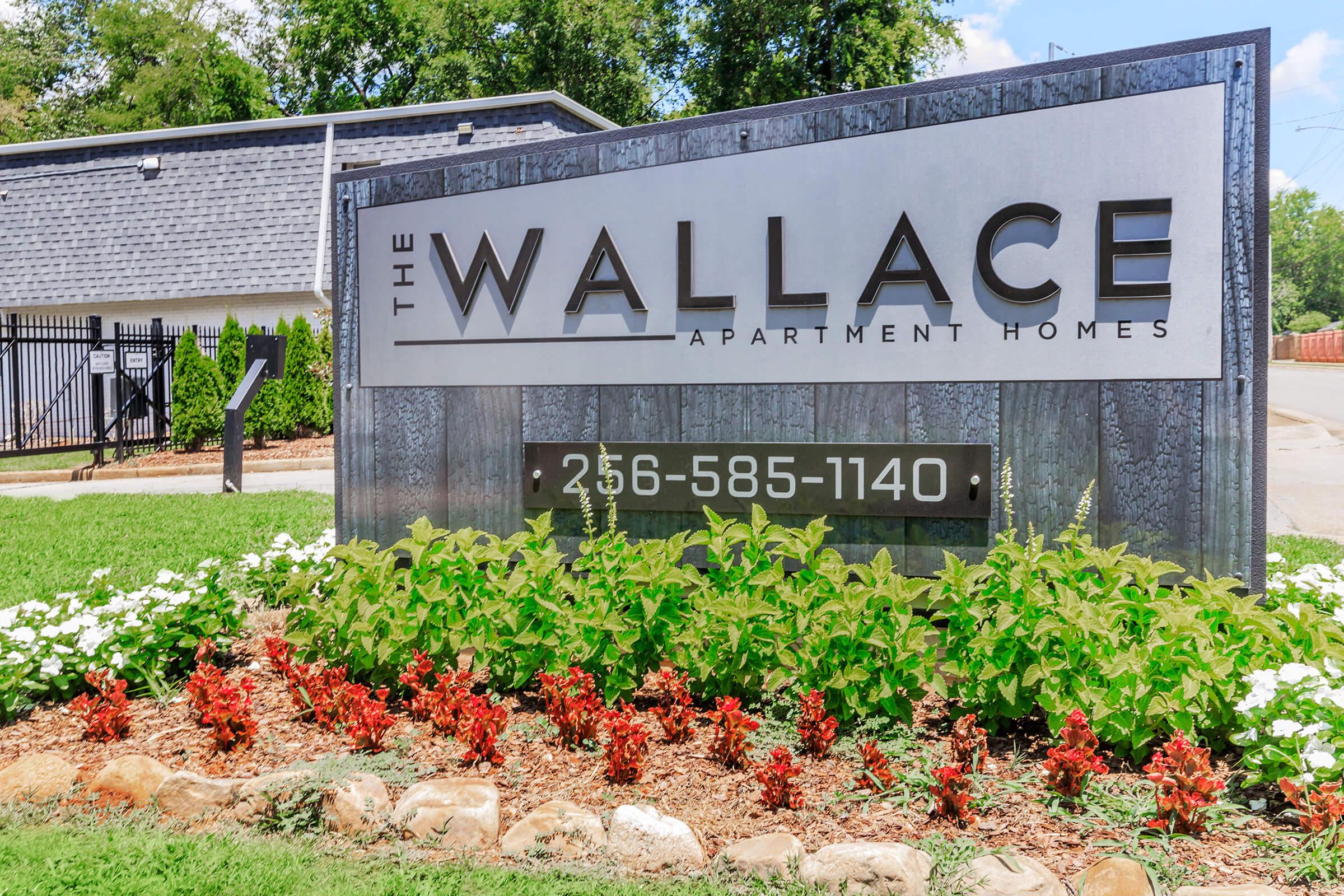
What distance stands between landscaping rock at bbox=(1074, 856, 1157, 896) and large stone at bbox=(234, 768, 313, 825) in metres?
2.20

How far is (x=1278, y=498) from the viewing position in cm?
1017

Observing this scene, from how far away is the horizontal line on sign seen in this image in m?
4.55

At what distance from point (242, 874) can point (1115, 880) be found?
7.30 feet

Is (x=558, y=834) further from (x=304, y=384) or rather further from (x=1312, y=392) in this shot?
(x=1312, y=392)

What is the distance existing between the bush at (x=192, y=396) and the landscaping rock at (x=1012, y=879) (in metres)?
15.3

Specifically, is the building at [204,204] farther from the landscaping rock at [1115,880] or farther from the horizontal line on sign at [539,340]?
the landscaping rock at [1115,880]

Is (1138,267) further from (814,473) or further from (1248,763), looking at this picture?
(1248,763)

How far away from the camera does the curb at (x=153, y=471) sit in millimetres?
13359

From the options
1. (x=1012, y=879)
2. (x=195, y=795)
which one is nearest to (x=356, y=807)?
(x=195, y=795)

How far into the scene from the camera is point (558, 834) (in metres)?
2.78

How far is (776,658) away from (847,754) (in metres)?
0.41

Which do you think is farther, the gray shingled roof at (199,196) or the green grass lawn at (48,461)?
the gray shingled roof at (199,196)

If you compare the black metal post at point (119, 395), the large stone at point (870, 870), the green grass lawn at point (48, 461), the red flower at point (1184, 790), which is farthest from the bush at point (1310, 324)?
the large stone at point (870, 870)

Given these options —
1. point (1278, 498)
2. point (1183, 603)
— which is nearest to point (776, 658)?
point (1183, 603)
